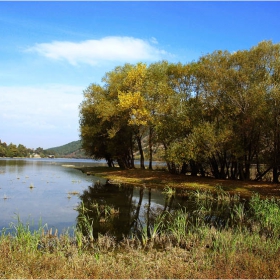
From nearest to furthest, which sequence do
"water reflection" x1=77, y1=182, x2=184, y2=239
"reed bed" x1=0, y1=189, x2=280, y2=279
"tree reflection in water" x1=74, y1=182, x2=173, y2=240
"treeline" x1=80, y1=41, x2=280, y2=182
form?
"reed bed" x1=0, y1=189, x2=280, y2=279, "tree reflection in water" x1=74, y1=182, x2=173, y2=240, "water reflection" x1=77, y1=182, x2=184, y2=239, "treeline" x1=80, y1=41, x2=280, y2=182

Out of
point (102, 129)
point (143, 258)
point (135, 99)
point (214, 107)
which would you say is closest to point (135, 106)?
point (135, 99)

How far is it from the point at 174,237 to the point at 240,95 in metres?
21.4

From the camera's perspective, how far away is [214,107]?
33406mm


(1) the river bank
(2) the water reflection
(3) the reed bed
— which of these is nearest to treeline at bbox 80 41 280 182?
(1) the river bank

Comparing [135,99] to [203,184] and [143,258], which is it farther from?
[143,258]

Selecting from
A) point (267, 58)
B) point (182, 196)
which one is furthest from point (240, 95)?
point (182, 196)

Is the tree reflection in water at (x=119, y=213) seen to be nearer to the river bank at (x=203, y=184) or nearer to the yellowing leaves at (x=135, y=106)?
the river bank at (x=203, y=184)

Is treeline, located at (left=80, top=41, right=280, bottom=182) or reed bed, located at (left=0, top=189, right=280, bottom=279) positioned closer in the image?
reed bed, located at (left=0, top=189, right=280, bottom=279)

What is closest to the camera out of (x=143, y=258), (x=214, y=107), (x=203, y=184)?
(x=143, y=258)

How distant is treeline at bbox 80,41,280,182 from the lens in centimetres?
2903

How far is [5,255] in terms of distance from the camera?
8.33 m

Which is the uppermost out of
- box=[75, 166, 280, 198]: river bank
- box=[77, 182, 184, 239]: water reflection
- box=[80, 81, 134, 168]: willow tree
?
box=[80, 81, 134, 168]: willow tree

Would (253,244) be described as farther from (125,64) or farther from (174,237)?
(125,64)

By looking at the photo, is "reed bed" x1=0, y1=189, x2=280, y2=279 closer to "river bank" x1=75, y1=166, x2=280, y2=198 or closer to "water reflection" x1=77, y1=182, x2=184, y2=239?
"water reflection" x1=77, y1=182, x2=184, y2=239
